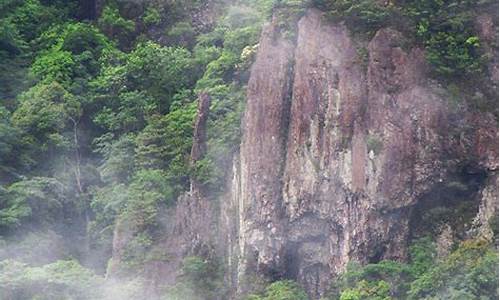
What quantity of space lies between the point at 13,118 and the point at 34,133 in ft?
1.34

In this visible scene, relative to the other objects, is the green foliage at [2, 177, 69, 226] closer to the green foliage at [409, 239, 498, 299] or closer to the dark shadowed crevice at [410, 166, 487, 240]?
the dark shadowed crevice at [410, 166, 487, 240]

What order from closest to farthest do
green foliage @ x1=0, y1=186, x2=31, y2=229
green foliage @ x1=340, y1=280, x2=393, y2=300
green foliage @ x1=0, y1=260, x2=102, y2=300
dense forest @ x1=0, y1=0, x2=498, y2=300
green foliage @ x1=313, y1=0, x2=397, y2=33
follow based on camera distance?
green foliage @ x1=340, y1=280, x2=393, y2=300
dense forest @ x1=0, y1=0, x2=498, y2=300
green foliage @ x1=313, y1=0, x2=397, y2=33
green foliage @ x1=0, y1=260, x2=102, y2=300
green foliage @ x1=0, y1=186, x2=31, y2=229

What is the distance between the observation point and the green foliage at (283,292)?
2238 centimetres

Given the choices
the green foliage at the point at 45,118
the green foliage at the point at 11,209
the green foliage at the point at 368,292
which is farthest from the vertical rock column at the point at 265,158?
the green foliage at the point at 45,118

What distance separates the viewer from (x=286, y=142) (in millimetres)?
23391

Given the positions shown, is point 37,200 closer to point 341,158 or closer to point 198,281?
point 198,281

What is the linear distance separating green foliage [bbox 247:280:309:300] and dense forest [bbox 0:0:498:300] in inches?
0.9

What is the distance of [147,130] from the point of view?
2689cm

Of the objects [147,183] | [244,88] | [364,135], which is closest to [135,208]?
[147,183]

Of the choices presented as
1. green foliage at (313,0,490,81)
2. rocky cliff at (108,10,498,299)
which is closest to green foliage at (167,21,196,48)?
rocky cliff at (108,10,498,299)

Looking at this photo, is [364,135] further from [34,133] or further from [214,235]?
[34,133]

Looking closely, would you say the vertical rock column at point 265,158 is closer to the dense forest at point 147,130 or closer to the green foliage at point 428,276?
the dense forest at point 147,130

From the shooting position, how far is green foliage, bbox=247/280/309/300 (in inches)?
881

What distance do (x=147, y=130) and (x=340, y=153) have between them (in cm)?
496
